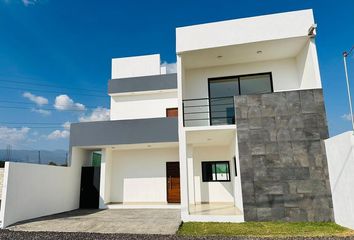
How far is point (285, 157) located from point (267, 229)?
7.05ft

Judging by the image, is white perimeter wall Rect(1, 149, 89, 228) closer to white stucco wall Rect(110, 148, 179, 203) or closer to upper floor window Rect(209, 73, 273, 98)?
white stucco wall Rect(110, 148, 179, 203)

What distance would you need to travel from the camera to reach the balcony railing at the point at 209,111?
8.51 m

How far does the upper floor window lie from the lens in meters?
8.92

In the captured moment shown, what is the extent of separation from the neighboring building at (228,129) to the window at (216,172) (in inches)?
1.8

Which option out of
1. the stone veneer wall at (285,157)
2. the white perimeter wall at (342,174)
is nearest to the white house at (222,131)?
the stone veneer wall at (285,157)

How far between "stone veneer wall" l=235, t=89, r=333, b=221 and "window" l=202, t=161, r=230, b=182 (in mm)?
3782

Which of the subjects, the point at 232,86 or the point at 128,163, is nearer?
the point at 232,86

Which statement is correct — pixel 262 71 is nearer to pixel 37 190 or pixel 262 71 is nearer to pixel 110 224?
pixel 110 224

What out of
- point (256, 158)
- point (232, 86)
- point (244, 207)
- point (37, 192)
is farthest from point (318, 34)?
point (37, 192)

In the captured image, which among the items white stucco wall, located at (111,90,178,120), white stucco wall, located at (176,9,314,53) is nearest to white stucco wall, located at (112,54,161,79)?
white stucco wall, located at (111,90,178,120)

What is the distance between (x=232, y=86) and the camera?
912 cm

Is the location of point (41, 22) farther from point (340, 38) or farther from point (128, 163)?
point (340, 38)

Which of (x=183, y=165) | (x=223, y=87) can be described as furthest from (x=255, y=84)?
(x=183, y=165)

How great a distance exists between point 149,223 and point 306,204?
4.63 metres
